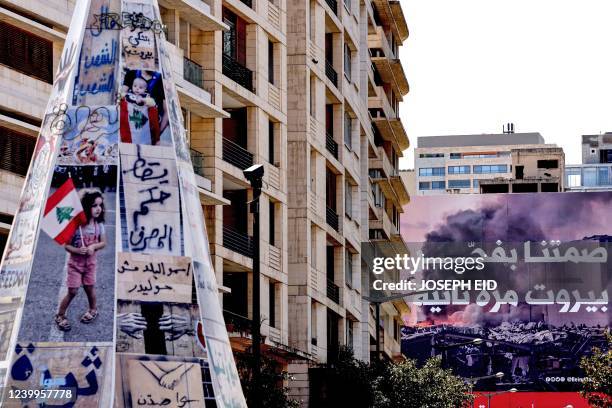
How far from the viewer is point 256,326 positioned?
3322cm

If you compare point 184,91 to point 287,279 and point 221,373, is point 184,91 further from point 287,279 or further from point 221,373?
point 221,373

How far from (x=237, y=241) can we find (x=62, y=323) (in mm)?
28272

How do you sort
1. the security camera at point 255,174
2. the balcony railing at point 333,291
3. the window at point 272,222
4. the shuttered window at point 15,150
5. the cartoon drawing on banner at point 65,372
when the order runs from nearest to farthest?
1. the cartoon drawing on banner at point 65,372
2. the security camera at point 255,174
3. the shuttered window at point 15,150
4. the window at point 272,222
5. the balcony railing at point 333,291

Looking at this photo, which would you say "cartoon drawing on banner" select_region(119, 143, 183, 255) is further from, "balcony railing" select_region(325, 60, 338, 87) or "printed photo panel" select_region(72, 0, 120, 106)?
"balcony railing" select_region(325, 60, 338, 87)

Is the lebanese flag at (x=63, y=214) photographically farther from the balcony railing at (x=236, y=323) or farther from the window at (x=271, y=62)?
the window at (x=271, y=62)

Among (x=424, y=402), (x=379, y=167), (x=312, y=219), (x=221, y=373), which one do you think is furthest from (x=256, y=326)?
(x=379, y=167)

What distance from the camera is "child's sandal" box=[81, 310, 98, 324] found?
1090 inches

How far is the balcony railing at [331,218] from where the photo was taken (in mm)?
68988

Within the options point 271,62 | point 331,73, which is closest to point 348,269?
point 331,73

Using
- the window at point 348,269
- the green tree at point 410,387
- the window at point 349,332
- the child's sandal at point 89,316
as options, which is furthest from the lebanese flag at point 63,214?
the window at point 349,332

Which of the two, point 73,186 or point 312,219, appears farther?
point 312,219

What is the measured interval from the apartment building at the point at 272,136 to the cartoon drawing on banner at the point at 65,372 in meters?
14.2

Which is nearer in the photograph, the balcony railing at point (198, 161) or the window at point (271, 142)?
the balcony railing at point (198, 161)

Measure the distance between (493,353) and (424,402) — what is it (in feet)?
219
